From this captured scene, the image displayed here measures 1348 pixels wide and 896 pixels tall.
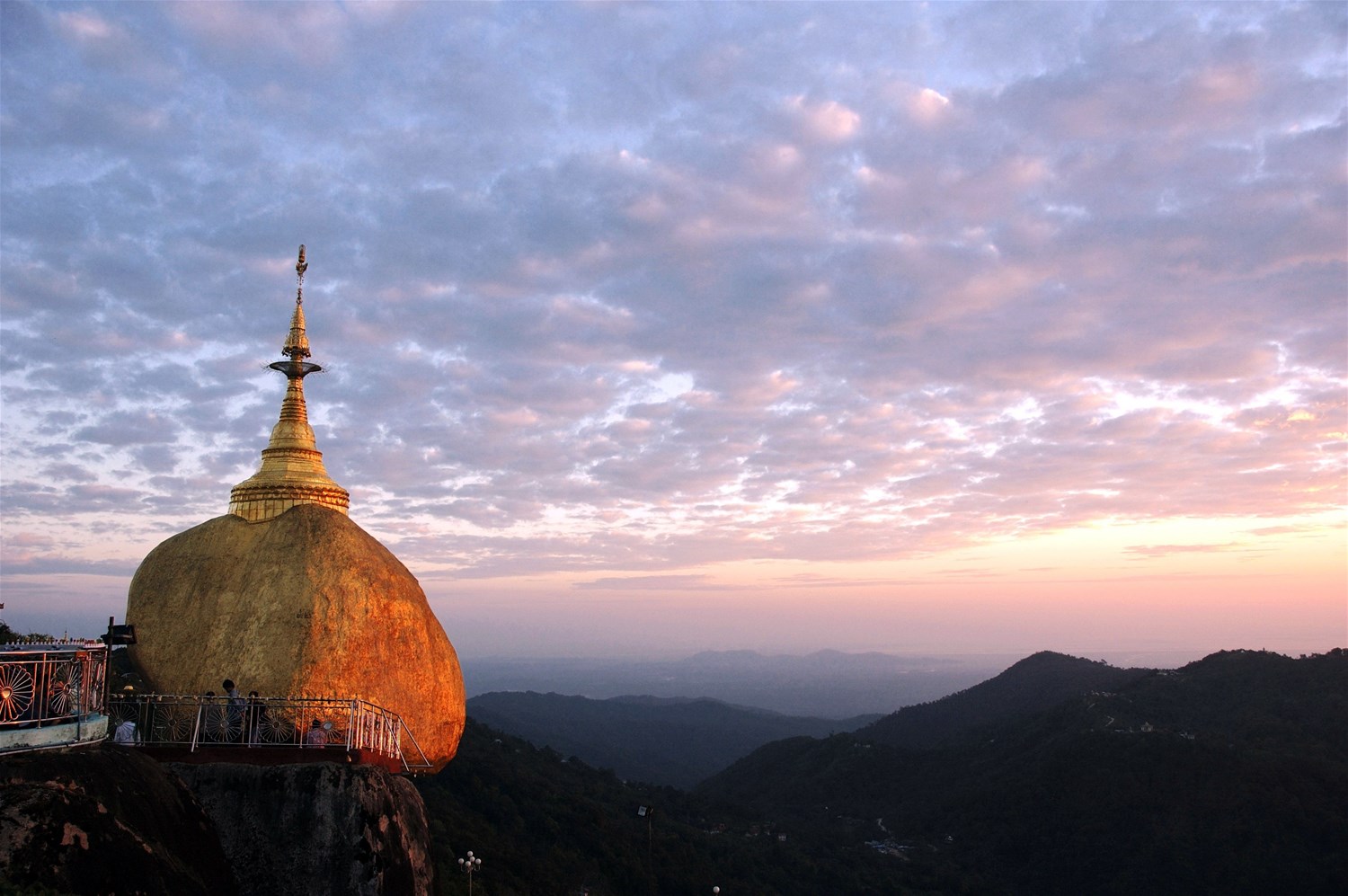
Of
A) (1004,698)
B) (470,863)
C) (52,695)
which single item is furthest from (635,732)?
(52,695)

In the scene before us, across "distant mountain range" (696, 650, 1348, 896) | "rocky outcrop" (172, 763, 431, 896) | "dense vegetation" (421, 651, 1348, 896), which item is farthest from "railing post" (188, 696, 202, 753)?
"distant mountain range" (696, 650, 1348, 896)

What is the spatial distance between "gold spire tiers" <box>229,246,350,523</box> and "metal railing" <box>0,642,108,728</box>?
580 centimetres

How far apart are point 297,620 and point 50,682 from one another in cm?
419

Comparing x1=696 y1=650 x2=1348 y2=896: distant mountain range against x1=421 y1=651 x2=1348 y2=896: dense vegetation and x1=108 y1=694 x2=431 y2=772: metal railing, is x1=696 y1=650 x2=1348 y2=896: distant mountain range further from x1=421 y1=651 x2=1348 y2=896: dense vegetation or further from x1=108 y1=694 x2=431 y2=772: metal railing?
x1=108 y1=694 x2=431 y2=772: metal railing

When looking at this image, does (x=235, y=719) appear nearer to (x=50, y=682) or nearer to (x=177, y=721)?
(x=177, y=721)

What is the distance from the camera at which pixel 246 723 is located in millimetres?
15688

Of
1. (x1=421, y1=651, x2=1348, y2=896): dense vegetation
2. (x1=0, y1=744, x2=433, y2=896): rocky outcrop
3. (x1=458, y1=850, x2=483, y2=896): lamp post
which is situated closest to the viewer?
(x1=0, y1=744, x2=433, y2=896): rocky outcrop

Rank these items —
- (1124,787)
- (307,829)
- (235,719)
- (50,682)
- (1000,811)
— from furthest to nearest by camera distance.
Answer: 1. (1000,811)
2. (1124,787)
3. (235,719)
4. (307,829)
5. (50,682)

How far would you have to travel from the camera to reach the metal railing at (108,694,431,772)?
50.5 ft

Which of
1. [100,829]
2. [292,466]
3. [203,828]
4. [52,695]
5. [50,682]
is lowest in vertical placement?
[203,828]

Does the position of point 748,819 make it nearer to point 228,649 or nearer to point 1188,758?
Result: point 1188,758

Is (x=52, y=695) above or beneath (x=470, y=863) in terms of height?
above

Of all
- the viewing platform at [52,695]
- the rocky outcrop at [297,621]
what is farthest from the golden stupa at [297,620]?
the viewing platform at [52,695]

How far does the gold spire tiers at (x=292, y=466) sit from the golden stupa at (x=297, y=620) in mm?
866
